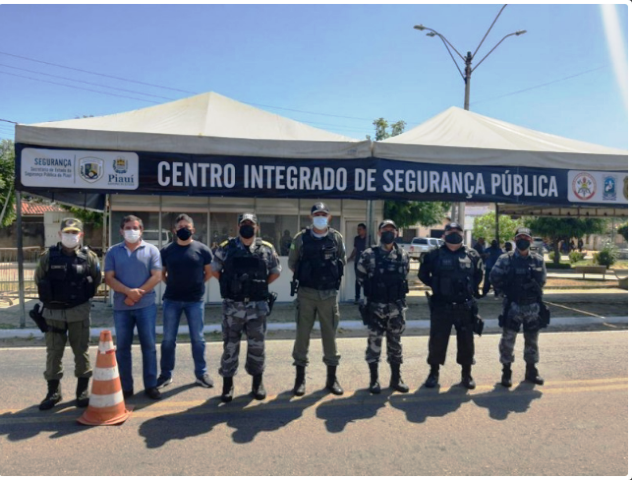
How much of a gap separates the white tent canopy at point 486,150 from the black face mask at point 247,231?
16.1 feet

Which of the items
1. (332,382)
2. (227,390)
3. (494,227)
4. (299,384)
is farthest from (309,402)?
(494,227)

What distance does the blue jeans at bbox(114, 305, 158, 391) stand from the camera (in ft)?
16.1

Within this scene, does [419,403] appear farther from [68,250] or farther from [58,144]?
[58,144]

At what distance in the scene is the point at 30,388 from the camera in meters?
5.17

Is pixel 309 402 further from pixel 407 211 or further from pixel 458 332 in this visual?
pixel 407 211

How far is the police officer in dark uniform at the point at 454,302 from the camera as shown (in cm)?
528

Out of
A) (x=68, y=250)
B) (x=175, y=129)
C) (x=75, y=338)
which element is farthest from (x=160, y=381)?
(x=175, y=129)

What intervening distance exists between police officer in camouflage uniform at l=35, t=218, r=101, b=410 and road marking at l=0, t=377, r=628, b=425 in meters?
0.30

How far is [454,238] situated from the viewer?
5.33 m

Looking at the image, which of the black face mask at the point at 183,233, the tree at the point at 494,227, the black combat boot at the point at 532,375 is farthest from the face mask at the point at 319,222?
the tree at the point at 494,227

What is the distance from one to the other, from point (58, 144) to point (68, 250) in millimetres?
4468

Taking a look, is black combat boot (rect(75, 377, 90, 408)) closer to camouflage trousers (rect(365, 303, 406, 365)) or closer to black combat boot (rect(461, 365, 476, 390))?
camouflage trousers (rect(365, 303, 406, 365))

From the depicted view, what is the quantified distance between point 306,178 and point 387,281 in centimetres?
436

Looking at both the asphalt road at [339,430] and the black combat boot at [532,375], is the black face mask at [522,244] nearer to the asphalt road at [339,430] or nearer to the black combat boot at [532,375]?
the black combat boot at [532,375]
